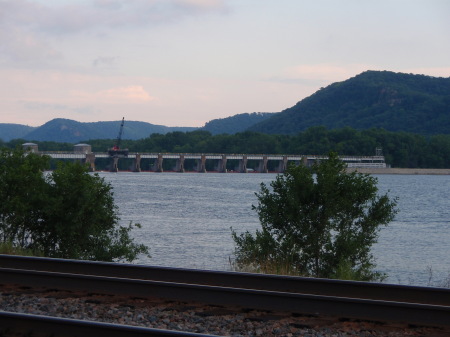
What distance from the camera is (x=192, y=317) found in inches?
339

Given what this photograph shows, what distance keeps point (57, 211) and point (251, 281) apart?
41.8ft

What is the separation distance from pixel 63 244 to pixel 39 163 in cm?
326

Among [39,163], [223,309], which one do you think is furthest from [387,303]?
[39,163]

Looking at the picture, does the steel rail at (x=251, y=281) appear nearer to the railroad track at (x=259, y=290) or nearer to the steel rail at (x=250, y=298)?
the railroad track at (x=259, y=290)

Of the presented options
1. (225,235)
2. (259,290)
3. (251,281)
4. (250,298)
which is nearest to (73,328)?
(250,298)

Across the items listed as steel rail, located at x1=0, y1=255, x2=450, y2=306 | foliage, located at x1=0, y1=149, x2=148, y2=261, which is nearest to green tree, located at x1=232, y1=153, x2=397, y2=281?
foliage, located at x1=0, y1=149, x2=148, y2=261

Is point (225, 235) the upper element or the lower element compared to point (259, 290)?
lower

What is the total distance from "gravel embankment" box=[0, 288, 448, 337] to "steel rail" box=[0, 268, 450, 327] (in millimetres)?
132

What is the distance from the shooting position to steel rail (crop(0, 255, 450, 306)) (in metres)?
9.24

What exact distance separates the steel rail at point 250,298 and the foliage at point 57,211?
35.2 ft

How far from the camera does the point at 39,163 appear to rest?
23.5m

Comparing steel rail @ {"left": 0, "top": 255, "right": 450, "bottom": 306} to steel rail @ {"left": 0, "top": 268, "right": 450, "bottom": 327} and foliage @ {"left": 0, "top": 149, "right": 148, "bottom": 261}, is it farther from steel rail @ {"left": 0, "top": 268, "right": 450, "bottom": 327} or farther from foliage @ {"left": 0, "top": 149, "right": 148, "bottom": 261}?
foliage @ {"left": 0, "top": 149, "right": 148, "bottom": 261}

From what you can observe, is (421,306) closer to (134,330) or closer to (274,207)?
(134,330)

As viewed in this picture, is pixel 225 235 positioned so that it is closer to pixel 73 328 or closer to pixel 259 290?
pixel 259 290
